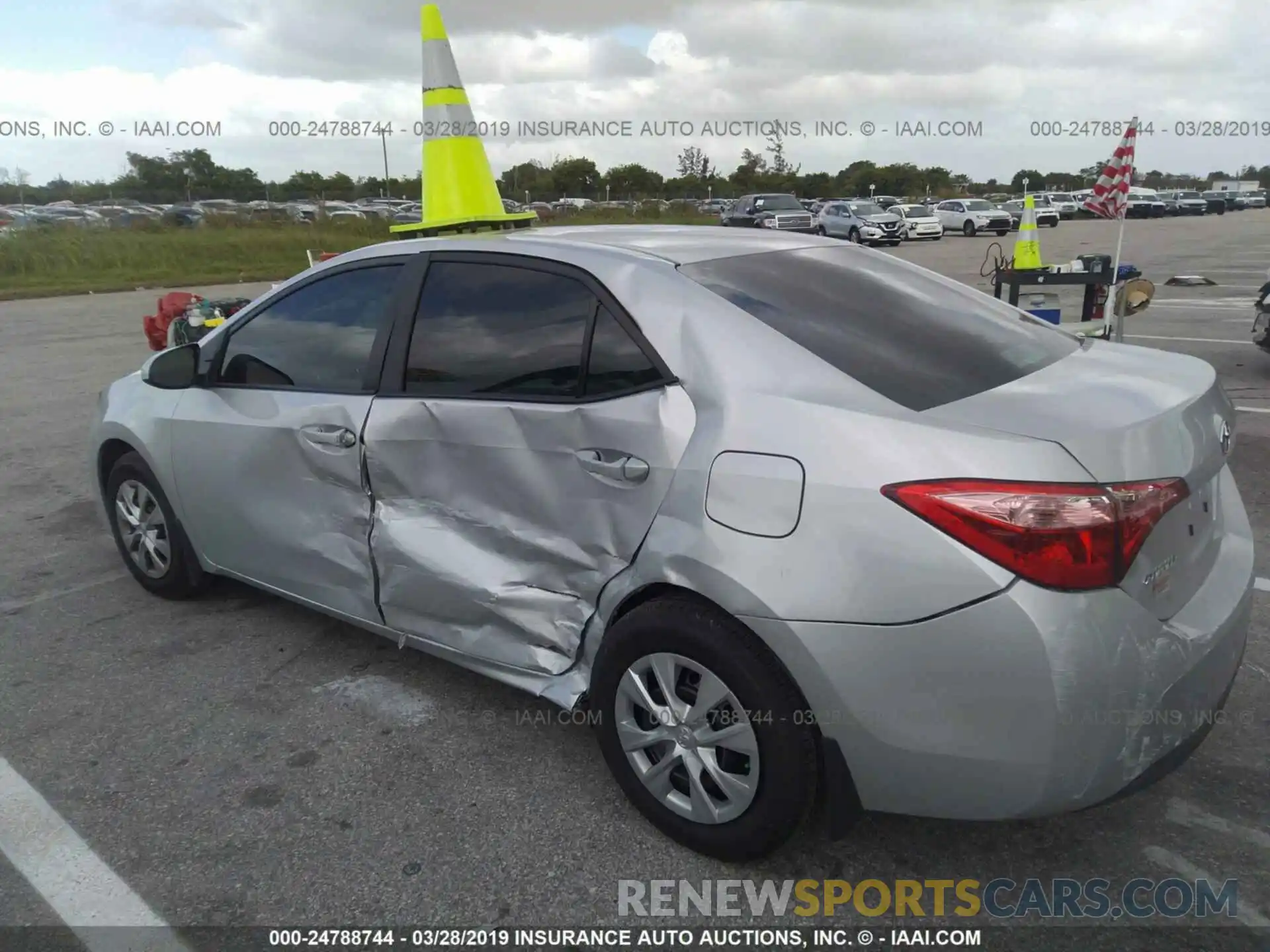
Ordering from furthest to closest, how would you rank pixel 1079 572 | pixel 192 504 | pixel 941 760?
pixel 192 504 < pixel 941 760 < pixel 1079 572

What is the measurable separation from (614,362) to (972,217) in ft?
125

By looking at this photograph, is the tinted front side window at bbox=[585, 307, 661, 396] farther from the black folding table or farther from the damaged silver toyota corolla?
the black folding table

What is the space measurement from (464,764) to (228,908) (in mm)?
770

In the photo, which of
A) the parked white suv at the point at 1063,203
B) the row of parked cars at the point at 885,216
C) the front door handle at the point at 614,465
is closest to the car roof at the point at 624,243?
the front door handle at the point at 614,465

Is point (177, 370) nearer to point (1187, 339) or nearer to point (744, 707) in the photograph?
point (744, 707)

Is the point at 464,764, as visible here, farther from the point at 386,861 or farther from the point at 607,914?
the point at 607,914

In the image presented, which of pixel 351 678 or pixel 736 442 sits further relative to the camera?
pixel 351 678

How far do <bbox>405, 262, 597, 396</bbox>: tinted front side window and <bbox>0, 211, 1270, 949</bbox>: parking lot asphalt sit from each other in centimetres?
117

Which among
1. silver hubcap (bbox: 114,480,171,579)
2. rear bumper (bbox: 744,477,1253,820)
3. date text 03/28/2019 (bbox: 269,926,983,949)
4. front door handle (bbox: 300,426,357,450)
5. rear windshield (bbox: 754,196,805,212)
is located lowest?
date text 03/28/2019 (bbox: 269,926,983,949)

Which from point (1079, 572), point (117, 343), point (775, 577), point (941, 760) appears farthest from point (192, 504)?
point (117, 343)

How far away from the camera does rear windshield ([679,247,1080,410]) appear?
232 centimetres

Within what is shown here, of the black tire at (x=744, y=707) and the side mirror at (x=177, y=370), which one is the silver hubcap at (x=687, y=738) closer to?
the black tire at (x=744, y=707)

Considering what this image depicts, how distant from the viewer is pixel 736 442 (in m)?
2.21

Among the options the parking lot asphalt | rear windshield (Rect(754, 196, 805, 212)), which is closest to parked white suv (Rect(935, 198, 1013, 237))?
rear windshield (Rect(754, 196, 805, 212))
